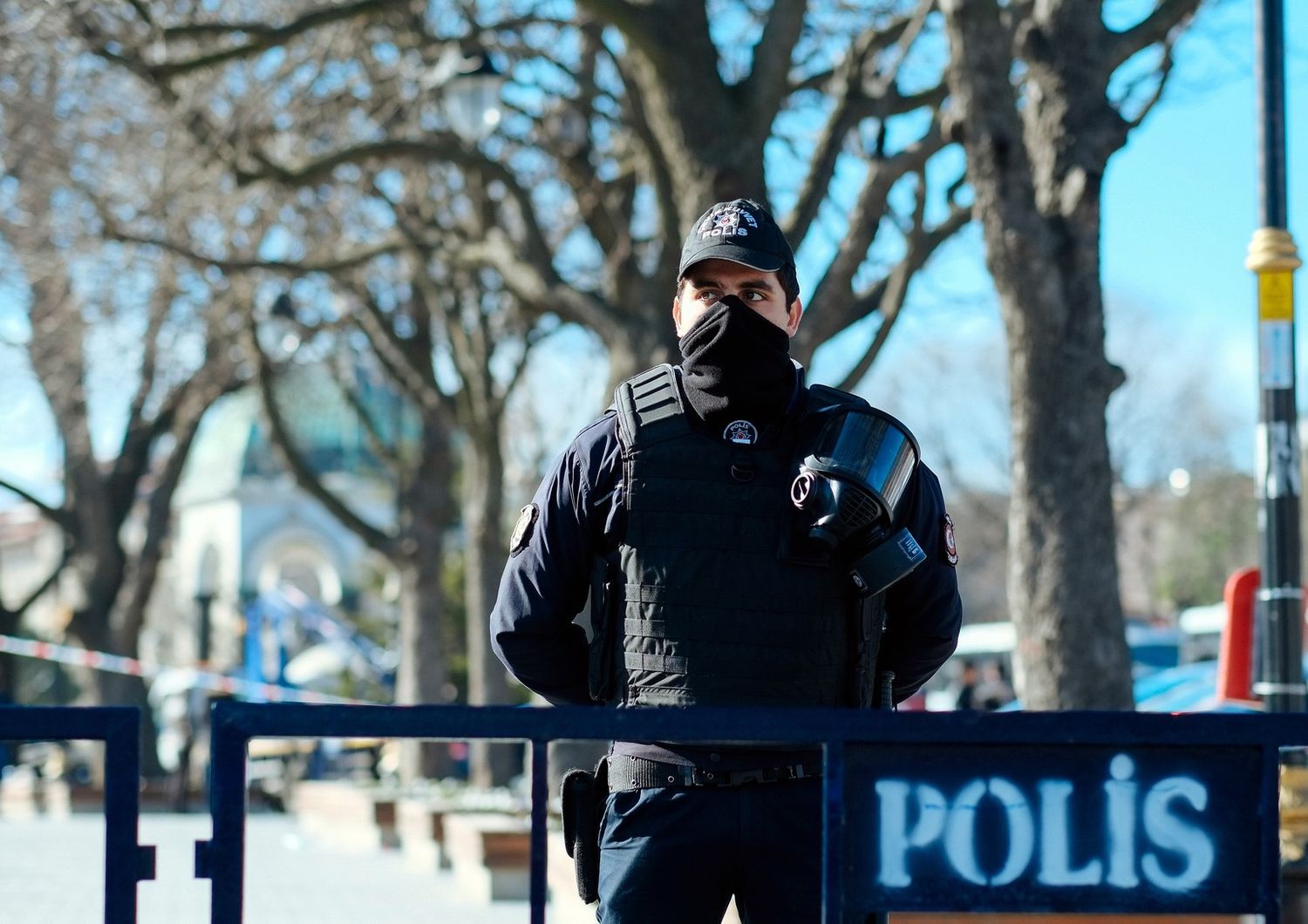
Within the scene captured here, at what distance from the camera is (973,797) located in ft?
9.34

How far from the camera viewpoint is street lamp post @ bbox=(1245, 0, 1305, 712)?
7875 millimetres

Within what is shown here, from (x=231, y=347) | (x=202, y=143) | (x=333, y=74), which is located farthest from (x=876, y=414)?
(x=231, y=347)

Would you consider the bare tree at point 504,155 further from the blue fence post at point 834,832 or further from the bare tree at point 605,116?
the blue fence post at point 834,832

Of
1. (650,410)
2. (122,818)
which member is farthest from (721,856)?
(122,818)

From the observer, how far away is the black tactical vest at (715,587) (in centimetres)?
305

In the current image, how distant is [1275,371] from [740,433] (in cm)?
557

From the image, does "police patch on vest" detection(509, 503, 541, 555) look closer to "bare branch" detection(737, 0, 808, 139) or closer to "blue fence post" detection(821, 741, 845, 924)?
"blue fence post" detection(821, 741, 845, 924)

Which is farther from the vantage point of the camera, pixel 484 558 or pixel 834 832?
pixel 484 558

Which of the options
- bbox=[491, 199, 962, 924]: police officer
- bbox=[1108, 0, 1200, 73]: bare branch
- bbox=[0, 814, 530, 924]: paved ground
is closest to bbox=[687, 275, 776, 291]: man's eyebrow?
bbox=[491, 199, 962, 924]: police officer

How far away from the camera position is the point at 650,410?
316 cm

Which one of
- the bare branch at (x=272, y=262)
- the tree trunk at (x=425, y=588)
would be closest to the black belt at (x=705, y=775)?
the bare branch at (x=272, y=262)

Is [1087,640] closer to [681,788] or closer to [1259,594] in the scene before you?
[1259,594]

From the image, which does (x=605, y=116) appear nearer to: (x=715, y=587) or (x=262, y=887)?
(x=262, y=887)

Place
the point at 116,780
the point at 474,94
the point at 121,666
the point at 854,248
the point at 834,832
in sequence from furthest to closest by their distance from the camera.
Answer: the point at 121,666
the point at 474,94
the point at 854,248
the point at 116,780
the point at 834,832
